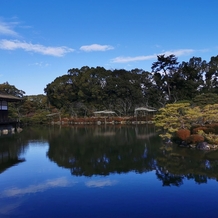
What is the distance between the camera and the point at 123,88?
38.2m

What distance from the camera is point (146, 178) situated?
27.8 ft

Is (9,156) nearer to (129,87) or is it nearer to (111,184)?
(111,184)

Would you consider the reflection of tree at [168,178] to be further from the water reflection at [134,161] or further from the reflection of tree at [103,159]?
the reflection of tree at [103,159]

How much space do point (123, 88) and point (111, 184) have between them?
30.9m

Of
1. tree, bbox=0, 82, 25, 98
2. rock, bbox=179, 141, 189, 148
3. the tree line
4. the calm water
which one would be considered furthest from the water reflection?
tree, bbox=0, 82, 25, 98

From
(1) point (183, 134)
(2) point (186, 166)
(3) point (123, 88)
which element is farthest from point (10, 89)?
(2) point (186, 166)

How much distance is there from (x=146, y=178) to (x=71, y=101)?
115 ft

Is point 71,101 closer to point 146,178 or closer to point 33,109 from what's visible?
point 33,109

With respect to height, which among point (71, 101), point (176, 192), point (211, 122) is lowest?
point (176, 192)

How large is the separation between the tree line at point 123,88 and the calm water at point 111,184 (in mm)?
24697

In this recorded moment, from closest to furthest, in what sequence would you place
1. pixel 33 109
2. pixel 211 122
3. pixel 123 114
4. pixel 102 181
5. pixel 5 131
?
pixel 102 181 < pixel 211 122 < pixel 5 131 < pixel 123 114 < pixel 33 109

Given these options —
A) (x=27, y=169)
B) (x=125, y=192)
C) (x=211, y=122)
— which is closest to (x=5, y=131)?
(x=27, y=169)

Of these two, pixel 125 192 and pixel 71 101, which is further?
pixel 71 101

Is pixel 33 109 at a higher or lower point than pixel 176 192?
higher
